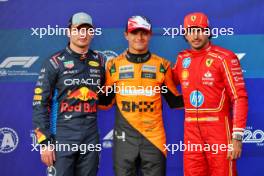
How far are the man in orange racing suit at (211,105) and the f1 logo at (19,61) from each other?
1453 mm

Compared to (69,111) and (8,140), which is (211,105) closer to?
(69,111)

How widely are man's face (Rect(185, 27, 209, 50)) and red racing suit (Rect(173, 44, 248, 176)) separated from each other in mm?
50

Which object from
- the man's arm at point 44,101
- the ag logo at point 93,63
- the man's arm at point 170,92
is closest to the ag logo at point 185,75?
the man's arm at point 170,92

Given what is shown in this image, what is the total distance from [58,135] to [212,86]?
1.08 metres

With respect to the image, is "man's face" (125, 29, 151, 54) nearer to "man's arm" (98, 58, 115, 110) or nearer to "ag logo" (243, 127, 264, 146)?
"man's arm" (98, 58, 115, 110)

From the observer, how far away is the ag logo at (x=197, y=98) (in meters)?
2.88

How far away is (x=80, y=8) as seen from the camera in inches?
145

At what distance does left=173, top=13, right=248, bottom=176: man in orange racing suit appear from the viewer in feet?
9.23

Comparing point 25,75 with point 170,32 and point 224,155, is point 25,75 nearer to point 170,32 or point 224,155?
point 170,32

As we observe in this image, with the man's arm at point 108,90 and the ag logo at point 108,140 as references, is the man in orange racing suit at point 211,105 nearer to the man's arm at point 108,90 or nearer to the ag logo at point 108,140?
the man's arm at point 108,90

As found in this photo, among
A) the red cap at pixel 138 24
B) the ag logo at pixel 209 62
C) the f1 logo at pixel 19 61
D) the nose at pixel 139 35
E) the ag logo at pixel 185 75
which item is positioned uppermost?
the red cap at pixel 138 24

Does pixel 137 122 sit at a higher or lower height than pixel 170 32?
lower

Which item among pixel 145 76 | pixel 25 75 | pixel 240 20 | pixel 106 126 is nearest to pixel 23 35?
pixel 25 75

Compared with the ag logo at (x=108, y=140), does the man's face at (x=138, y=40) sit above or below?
above
